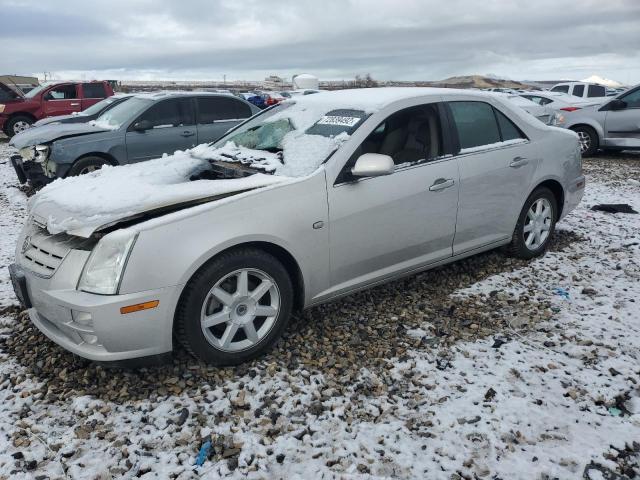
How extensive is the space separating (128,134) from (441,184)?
560cm

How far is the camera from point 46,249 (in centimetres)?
300

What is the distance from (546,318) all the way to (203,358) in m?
2.50

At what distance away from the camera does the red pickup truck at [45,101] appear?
15.1m

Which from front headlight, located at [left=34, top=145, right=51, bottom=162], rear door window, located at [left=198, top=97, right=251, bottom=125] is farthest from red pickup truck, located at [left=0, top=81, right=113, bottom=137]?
front headlight, located at [left=34, top=145, right=51, bottom=162]

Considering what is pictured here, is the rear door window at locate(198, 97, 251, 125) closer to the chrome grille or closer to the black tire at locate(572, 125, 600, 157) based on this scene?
the chrome grille

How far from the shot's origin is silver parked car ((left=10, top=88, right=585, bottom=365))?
2.73 metres

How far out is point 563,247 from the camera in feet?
17.3

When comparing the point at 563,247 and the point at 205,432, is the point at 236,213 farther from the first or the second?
the point at 563,247

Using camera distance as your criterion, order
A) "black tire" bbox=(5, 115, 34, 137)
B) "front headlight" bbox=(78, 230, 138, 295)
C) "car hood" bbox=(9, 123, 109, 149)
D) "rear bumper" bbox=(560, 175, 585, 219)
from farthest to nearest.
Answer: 1. "black tire" bbox=(5, 115, 34, 137)
2. "car hood" bbox=(9, 123, 109, 149)
3. "rear bumper" bbox=(560, 175, 585, 219)
4. "front headlight" bbox=(78, 230, 138, 295)

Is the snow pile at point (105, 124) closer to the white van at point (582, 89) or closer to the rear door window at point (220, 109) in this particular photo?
the rear door window at point (220, 109)

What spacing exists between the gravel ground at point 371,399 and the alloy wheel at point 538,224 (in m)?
0.79

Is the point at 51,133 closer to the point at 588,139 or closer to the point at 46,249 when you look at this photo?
the point at 46,249

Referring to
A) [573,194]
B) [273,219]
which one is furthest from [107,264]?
[573,194]

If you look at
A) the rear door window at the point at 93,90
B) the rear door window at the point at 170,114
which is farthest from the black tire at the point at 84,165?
the rear door window at the point at 93,90
